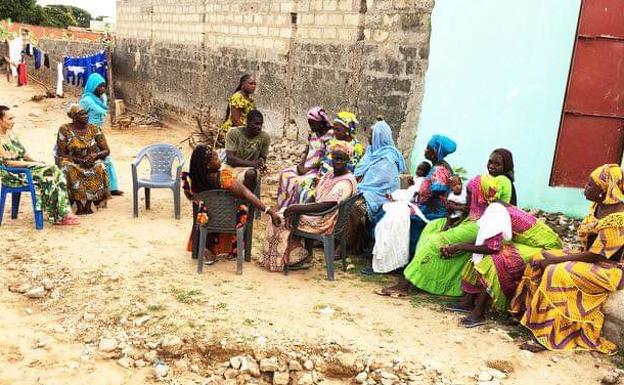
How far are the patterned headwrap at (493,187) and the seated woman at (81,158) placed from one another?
4.33 m

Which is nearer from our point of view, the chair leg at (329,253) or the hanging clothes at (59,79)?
the chair leg at (329,253)

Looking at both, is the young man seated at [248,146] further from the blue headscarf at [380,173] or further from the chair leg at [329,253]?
the chair leg at [329,253]

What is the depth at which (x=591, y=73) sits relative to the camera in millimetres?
5445

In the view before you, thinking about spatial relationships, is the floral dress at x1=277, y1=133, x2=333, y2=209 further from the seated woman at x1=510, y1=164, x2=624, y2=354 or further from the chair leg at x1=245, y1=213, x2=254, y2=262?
the seated woman at x1=510, y1=164, x2=624, y2=354

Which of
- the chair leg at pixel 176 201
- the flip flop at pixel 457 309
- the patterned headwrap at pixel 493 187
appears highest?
the patterned headwrap at pixel 493 187

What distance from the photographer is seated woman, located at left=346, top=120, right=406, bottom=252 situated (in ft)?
16.6

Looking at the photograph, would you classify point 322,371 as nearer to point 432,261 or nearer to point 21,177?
point 432,261

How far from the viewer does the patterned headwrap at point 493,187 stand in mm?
3783

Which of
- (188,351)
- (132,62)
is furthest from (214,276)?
(132,62)

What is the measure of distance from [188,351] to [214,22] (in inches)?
353

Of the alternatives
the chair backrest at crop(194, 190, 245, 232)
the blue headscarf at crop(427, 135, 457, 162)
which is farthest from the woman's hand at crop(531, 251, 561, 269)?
the chair backrest at crop(194, 190, 245, 232)

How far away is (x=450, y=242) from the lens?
4.07 metres

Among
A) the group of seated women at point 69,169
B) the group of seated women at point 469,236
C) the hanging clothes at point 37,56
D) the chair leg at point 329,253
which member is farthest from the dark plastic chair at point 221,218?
the hanging clothes at point 37,56

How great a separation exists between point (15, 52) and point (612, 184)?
2438 centimetres
